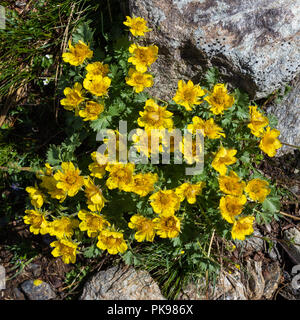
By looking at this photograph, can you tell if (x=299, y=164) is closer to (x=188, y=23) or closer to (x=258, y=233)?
(x=258, y=233)

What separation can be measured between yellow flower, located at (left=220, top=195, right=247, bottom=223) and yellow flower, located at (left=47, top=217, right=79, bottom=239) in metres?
1.40

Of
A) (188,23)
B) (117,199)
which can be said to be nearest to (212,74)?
(188,23)

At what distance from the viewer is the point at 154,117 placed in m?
2.84

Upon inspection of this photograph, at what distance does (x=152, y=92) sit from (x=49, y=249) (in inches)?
97.2

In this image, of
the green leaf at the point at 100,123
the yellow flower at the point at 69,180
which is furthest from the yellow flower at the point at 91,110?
the yellow flower at the point at 69,180

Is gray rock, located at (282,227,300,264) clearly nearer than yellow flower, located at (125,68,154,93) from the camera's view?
No

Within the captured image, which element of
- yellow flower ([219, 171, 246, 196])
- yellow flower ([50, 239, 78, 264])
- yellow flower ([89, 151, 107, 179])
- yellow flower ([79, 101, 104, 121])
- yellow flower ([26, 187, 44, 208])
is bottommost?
yellow flower ([50, 239, 78, 264])

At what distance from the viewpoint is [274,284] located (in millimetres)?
4043

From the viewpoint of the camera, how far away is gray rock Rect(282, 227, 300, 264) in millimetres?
4117

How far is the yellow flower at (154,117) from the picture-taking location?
9.32 ft

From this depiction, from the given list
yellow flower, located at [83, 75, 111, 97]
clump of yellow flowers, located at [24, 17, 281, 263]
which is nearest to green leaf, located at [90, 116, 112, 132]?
clump of yellow flowers, located at [24, 17, 281, 263]

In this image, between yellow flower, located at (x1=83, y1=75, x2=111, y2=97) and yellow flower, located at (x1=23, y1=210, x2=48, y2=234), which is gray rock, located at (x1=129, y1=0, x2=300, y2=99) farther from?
yellow flower, located at (x1=23, y1=210, x2=48, y2=234)

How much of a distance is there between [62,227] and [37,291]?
1649 mm

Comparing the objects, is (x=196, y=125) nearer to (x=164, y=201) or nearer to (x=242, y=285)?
(x=164, y=201)
